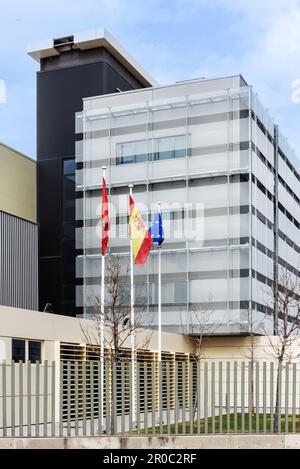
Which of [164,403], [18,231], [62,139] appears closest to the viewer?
[164,403]

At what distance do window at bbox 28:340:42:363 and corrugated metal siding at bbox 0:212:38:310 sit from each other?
789 inches

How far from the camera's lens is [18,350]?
86.3 ft

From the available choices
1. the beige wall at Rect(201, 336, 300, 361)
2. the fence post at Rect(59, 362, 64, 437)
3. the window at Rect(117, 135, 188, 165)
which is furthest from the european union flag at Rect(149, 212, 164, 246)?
the fence post at Rect(59, 362, 64, 437)

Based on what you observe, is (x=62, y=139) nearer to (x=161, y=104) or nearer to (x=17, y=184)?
(x=17, y=184)

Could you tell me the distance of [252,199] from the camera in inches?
1818

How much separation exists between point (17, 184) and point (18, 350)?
2791 centimetres

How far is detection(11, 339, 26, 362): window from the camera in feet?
85.1

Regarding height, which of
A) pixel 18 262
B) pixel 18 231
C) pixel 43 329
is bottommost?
pixel 43 329

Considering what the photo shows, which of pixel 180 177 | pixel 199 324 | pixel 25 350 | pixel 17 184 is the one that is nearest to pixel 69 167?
pixel 17 184

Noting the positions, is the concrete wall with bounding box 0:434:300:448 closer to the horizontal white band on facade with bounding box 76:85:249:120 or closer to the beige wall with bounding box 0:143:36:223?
the horizontal white band on facade with bounding box 76:85:249:120

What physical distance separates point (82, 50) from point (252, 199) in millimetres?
20743

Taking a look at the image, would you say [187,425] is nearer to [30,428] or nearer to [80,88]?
[30,428]

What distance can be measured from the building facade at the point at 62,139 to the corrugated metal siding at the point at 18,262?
1.93 m

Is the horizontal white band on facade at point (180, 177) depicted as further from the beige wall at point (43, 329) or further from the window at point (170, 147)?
the beige wall at point (43, 329)
